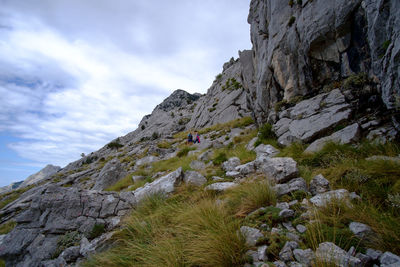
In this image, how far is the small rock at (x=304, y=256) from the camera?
1687 mm

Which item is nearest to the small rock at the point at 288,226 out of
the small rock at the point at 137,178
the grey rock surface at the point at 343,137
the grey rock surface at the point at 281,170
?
the grey rock surface at the point at 281,170

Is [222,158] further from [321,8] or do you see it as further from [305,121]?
[321,8]

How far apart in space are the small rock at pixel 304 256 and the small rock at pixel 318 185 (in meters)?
1.72

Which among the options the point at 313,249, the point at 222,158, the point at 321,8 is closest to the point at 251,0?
the point at 321,8

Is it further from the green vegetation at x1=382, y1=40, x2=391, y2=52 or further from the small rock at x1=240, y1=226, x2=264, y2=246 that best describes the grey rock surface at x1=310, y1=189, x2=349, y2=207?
the green vegetation at x1=382, y1=40, x2=391, y2=52

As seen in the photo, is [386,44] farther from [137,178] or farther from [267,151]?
[137,178]

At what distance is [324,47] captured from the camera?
7.19 m

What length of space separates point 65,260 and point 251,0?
66.8 feet

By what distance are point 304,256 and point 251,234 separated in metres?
0.67

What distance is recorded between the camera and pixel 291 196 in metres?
3.11

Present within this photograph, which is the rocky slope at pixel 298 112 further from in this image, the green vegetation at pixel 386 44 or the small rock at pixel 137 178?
the small rock at pixel 137 178

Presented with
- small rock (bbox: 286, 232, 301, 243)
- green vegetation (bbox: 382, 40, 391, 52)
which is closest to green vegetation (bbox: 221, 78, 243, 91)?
green vegetation (bbox: 382, 40, 391, 52)

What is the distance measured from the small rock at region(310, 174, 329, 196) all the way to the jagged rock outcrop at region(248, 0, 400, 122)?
326cm

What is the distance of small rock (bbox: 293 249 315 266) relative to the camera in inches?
66.4
